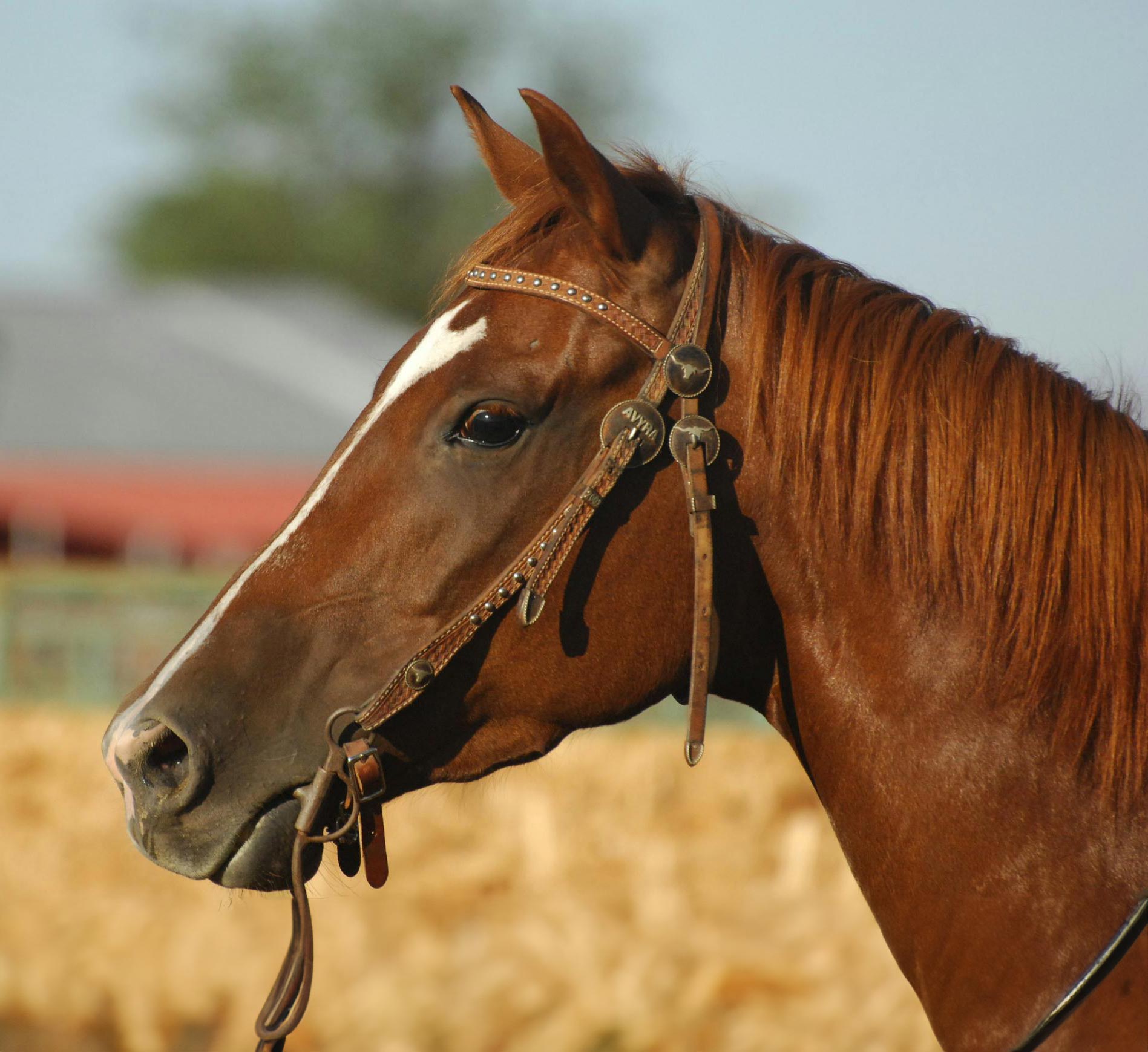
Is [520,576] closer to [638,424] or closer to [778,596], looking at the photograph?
[638,424]

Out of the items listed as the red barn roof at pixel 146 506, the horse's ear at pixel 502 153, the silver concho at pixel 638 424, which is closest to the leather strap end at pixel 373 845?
the silver concho at pixel 638 424

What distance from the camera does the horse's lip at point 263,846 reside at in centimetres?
217

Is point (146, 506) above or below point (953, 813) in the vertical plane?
below

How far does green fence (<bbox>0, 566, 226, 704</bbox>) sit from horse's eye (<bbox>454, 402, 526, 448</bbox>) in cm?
883

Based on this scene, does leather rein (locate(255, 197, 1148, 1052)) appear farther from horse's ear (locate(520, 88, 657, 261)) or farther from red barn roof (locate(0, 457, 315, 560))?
red barn roof (locate(0, 457, 315, 560))

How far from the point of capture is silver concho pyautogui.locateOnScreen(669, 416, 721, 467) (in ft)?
7.08

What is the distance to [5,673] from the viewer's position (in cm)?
1108

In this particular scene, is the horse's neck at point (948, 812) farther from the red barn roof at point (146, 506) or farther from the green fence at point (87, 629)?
the red barn roof at point (146, 506)

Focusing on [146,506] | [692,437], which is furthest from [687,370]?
A: [146,506]

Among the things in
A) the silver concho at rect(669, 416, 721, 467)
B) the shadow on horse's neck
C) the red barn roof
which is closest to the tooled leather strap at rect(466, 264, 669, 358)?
the silver concho at rect(669, 416, 721, 467)

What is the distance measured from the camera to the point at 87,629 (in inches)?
431

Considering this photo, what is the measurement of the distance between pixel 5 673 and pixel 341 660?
1003 cm

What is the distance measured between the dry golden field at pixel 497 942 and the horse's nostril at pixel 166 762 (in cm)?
310

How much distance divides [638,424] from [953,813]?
2.76 feet
